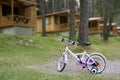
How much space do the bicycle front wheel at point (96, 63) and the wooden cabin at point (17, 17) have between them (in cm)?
1844

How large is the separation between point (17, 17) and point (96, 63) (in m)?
19.7

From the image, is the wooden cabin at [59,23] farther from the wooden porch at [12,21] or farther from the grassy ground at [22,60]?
the grassy ground at [22,60]

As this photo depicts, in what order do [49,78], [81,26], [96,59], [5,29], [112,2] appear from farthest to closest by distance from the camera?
[112,2] < [5,29] < [81,26] < [96,59] < [49,78]

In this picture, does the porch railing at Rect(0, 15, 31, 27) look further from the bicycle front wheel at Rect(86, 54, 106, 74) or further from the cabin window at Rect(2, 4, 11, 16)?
the bicycle front wheel at Rect(86, 54, 106, 74)

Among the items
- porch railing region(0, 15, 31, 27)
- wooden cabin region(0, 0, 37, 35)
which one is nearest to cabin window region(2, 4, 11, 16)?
wooden cabin region(0, 0, 37, 35)

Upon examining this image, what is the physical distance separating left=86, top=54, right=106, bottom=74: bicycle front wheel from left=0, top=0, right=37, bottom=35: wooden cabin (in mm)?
18442

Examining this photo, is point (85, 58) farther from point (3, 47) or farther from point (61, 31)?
point (61, 31)

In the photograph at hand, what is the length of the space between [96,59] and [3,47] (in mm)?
8719

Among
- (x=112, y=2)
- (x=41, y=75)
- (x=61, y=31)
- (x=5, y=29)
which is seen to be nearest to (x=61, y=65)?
(x=41, y=75)

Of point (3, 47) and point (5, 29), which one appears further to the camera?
point (5, 29)

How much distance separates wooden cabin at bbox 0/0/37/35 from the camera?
28734 millimetres

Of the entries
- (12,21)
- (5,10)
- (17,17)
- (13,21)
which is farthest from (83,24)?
(5,10)

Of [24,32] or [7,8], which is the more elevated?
[7,8]

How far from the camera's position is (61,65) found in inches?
444
